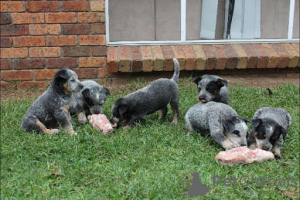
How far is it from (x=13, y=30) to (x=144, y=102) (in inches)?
131

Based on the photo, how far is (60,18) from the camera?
23.5 feet

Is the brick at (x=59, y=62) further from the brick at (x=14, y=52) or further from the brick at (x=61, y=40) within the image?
the brick at (x=14, y=52)

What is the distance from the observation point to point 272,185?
4.02m

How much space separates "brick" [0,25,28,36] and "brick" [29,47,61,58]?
37 cm

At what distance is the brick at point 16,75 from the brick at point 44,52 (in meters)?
0.37

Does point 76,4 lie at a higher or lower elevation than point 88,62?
higher

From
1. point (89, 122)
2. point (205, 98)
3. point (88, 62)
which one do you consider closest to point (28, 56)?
point (88, 62)

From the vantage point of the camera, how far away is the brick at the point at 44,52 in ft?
23.9

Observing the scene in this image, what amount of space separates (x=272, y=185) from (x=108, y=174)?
5.89ft

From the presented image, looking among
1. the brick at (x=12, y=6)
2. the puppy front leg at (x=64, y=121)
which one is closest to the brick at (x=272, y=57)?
the puppy front leg at (x=64, y=121)

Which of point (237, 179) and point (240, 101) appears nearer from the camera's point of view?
point (237, 179)

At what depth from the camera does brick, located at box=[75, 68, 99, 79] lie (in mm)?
7465

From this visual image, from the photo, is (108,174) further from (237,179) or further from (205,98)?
(205,98)

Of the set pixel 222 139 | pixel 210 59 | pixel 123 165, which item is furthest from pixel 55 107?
pixel 210 59
